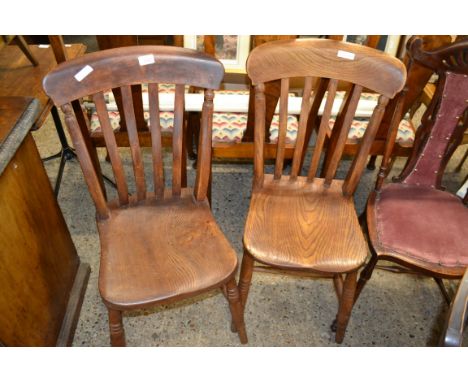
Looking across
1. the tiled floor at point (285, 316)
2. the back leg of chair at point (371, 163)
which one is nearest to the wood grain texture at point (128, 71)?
the tiled floor at point (285, 316)

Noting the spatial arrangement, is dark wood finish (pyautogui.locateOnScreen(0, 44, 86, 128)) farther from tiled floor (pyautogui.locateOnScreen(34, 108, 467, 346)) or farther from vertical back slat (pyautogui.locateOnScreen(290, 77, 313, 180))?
vertical back slat (pyautogui.locateOnScreen(290, 77, 313, 180))

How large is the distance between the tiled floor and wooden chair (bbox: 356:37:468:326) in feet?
0.89

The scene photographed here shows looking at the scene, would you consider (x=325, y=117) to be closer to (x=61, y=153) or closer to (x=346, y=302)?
(x=346, y=302)

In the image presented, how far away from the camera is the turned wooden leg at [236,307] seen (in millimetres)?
1294

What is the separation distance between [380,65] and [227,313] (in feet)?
3.73

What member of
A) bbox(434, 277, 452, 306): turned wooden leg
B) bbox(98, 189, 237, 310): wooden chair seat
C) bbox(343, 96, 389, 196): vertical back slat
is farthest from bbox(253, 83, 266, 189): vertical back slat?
bbox(434, 277, 452, 306): turned wooden leg

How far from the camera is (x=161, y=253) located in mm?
1230

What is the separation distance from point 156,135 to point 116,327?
625 mm

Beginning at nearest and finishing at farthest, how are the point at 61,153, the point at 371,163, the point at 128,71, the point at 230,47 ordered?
the point at 128,71 → the point at 230,47 → the point at 61,153 → the point at 371,163

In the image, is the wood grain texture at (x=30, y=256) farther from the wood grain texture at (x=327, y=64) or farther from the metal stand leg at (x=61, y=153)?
the wood grain texture at (x=327, y=64)

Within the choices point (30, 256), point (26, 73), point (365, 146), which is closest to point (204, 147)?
point (365, 146)

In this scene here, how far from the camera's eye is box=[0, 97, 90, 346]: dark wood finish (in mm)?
1110

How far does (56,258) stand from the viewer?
57.1 inches

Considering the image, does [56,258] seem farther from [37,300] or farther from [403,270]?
[403,270]
